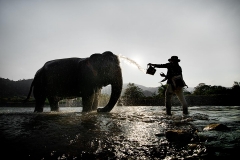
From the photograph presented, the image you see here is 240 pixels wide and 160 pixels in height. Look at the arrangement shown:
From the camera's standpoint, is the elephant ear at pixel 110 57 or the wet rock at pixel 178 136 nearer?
the wet rock at pixel 178 136

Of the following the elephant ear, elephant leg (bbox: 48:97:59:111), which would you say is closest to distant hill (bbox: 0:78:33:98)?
elephant leg (bbox: 48:97:59:111)

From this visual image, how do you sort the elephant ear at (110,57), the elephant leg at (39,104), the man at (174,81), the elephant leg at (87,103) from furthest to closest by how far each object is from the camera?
1. the elephant leg at (39,104)
2. the elephant ear at (110,57)
3. the elephant leg at (87,103)
4. the man at (174,81)

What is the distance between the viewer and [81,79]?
6.96 metres

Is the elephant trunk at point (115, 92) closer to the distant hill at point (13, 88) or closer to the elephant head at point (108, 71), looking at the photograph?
the elephant head at point (108, 71)

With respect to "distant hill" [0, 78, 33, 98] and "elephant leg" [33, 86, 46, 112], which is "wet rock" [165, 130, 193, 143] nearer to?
"elephant leg" [33, 86, 46, 112]

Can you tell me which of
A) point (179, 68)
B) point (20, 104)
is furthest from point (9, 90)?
point (179, 68)

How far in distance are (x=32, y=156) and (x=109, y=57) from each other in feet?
18.5

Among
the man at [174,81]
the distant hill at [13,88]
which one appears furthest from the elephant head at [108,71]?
the distant hill at [13,88]

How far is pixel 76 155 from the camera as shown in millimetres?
1666

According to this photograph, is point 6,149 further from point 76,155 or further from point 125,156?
point 125,156

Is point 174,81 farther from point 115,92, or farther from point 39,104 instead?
point 39,104

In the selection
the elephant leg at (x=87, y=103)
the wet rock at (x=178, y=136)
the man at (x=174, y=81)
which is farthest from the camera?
the elephant leg at (x=87, y=103)

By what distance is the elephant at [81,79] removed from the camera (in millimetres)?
6676

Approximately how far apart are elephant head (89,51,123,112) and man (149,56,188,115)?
1.62 metres
